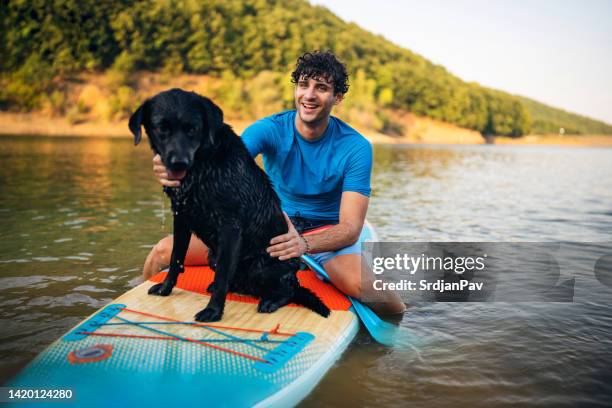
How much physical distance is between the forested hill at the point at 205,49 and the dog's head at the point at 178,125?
54899mm

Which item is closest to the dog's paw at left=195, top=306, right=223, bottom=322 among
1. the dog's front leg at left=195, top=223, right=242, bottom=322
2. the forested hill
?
the dog's front leg at left=195, top=223, right=242, bottom=322

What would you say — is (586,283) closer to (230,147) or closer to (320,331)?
(320,331)

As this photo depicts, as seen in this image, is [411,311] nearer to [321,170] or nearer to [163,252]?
[321,170]

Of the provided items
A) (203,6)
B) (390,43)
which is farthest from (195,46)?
(390,43)

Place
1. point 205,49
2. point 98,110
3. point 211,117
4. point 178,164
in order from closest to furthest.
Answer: point 178,164
point 211,117
point 98,110
point 205,49

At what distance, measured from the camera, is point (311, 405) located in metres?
3.20

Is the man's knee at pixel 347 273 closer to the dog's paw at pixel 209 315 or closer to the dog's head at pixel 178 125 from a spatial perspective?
the dog's paw at pixel 209 315

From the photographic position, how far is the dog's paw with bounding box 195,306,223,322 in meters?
3.52

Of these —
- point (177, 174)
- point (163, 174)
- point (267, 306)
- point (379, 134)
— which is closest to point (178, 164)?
point (177, 174)

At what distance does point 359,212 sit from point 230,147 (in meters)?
1.43

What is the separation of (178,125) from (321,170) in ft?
5.87

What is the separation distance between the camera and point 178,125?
311cm

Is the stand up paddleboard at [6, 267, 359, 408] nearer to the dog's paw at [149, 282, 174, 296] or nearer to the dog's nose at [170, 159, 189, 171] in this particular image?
the dog's paw at [149, 282, 174, 296]

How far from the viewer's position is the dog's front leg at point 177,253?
3.68 metres
